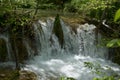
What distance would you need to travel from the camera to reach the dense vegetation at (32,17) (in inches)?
250

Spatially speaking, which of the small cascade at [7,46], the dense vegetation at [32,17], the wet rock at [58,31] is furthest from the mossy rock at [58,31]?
the small cascade at [7,46]

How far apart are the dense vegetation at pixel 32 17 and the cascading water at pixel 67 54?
1.42 feet

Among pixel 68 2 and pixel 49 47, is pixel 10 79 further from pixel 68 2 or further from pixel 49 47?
pixel 68 2

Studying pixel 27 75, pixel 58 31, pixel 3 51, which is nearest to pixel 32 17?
pixel 27 75

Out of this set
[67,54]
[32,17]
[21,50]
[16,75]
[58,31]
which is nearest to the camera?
[16,75]

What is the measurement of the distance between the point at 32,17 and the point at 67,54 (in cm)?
384

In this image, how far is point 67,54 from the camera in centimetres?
1079

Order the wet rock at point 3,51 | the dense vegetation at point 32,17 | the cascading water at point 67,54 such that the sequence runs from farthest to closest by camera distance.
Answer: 1. the wet rock at point 3,51
2. the cascading water at point 67,54
3. the dense vegetation at point 32,17

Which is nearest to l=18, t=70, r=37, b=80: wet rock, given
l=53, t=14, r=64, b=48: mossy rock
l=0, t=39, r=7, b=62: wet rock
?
l=0, t=39, r=7, b=62: wet rock

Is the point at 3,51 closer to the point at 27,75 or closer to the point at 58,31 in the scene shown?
the point at 27,75

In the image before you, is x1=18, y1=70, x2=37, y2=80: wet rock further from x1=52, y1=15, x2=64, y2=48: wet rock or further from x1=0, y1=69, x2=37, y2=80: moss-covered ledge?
x1=52, y1=15, x2=64, y2=48: wet rock

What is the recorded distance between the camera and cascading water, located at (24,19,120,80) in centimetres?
830

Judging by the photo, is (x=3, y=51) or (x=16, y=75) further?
(x=3, y=51)

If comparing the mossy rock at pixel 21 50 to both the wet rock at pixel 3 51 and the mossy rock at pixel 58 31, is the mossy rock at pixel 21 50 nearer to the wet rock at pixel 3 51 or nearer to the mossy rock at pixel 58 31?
the wet rock at pixel 3 51
